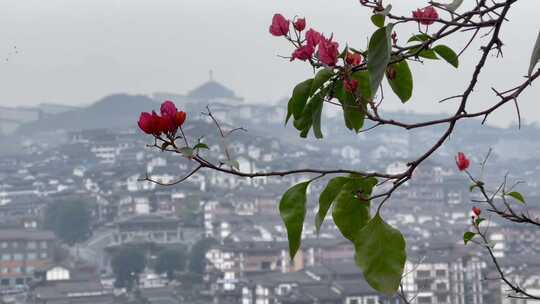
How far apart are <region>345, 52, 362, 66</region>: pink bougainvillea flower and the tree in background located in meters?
13.9

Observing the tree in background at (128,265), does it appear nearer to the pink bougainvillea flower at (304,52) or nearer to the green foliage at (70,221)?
the green foliage at (70,221)

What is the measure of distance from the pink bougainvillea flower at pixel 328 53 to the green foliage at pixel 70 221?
60.8 ft

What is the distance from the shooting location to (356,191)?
0.45 metres

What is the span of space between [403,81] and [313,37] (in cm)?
6

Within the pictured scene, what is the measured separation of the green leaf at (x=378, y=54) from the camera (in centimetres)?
39

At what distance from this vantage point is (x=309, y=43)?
49 cm

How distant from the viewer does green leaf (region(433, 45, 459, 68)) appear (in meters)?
0.50

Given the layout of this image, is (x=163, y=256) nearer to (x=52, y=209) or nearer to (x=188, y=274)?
(x=188, y=274)

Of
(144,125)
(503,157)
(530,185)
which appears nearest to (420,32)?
(144,125)

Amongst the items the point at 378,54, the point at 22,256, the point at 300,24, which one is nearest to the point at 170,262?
the point at 22,256

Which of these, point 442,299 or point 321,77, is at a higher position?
point 321,77

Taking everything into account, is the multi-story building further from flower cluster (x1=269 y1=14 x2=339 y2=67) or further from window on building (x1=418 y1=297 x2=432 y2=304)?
flower cluster (x1=269 y1=14 x2=339 y2=67)

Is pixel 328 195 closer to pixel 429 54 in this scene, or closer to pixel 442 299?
pixel 429 54

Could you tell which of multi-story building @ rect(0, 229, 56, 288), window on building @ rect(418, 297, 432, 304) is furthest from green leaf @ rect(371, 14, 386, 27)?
multi-story building @ rect(0, 229, 56, 288)
